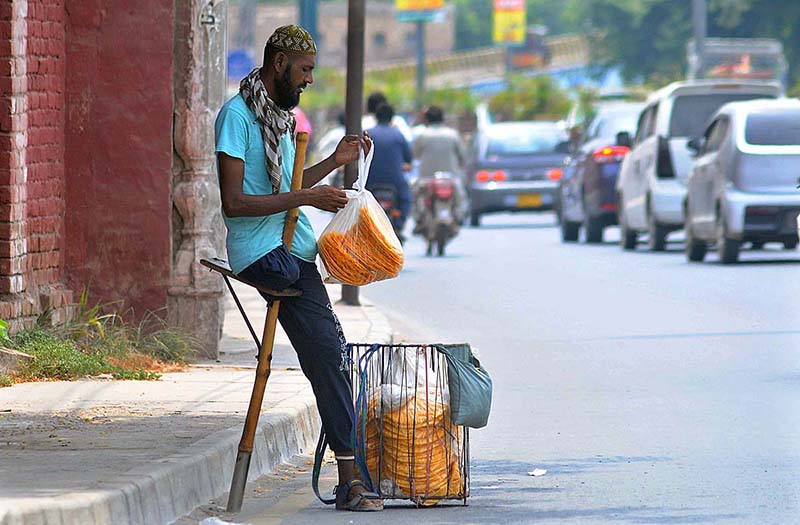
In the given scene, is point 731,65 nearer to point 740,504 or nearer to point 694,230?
point 694,230

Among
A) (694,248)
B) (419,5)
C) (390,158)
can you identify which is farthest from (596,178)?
(419,5)

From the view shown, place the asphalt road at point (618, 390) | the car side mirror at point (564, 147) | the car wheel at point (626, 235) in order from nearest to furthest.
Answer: the asphalt road at point (618, 390)
the car wheel at point (626, 235)
the car side mirror at point (564, 147)

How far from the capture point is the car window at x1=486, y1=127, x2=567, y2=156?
1289 inches

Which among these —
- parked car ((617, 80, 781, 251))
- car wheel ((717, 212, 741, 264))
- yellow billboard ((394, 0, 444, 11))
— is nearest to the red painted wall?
car wheel ((717, 212, 741, 264))

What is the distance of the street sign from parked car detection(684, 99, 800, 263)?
67.4 meters

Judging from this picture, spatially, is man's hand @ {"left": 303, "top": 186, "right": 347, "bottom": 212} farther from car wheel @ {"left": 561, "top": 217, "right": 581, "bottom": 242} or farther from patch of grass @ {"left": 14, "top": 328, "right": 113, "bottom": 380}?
car wheel @ {"left": 561, "top": 217, "right": 581, "bottom": 242}

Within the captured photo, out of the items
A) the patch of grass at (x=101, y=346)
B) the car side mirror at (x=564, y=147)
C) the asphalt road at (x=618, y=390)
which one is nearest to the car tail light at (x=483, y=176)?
the car side mirror at (x=564, y=147)

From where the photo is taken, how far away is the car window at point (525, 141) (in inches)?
1289

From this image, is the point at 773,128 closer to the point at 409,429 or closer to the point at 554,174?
the point at 554,174

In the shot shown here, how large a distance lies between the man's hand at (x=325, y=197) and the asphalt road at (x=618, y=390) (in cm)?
115

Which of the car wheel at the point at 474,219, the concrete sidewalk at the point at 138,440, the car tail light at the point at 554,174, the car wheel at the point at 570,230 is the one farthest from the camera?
Answer: the car wheel at the point at 474,219

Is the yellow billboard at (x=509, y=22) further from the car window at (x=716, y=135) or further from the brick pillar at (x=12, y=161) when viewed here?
the brick pillar at (x=12, y=161)

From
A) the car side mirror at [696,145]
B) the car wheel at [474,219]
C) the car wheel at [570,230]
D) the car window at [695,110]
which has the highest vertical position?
the car window at [695,110]

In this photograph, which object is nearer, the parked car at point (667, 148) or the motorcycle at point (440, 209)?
the parked car at point (667, 148)
